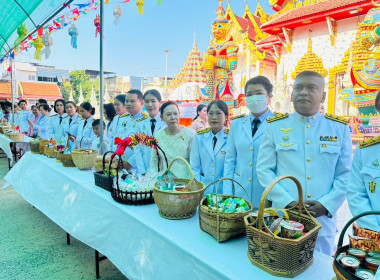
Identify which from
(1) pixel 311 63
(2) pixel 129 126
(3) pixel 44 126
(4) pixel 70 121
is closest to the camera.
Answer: (2) pixel 129 126

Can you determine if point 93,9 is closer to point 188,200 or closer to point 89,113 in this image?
point 89,113

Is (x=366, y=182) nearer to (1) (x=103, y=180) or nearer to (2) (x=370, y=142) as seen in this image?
(2) (x=370, y=142)

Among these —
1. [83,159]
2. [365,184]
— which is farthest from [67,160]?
[365,184]

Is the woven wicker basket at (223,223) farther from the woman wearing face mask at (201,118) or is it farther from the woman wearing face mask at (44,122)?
the woman wearing face mask at (44,122)

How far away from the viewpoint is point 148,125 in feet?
10.7

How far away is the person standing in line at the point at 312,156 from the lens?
1604mm

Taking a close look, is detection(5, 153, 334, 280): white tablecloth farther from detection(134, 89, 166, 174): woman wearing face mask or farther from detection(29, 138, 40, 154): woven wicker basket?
detection(29, 138, 40, 154): woven wicker basket

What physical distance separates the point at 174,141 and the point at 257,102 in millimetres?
865

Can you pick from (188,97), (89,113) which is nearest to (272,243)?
(89,113)

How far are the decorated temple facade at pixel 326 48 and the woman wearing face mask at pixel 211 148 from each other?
21.1 feet

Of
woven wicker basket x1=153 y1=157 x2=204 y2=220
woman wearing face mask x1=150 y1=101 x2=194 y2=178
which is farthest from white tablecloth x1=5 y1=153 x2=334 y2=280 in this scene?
woman wearing face mask x1=150 y1=101 x2=194 y2=178

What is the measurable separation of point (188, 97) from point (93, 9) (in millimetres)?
12822

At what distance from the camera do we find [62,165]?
3371 mm

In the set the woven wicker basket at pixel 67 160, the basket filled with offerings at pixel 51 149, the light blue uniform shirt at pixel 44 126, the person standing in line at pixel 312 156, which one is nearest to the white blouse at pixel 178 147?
the person standing in line at pixel 312 156
